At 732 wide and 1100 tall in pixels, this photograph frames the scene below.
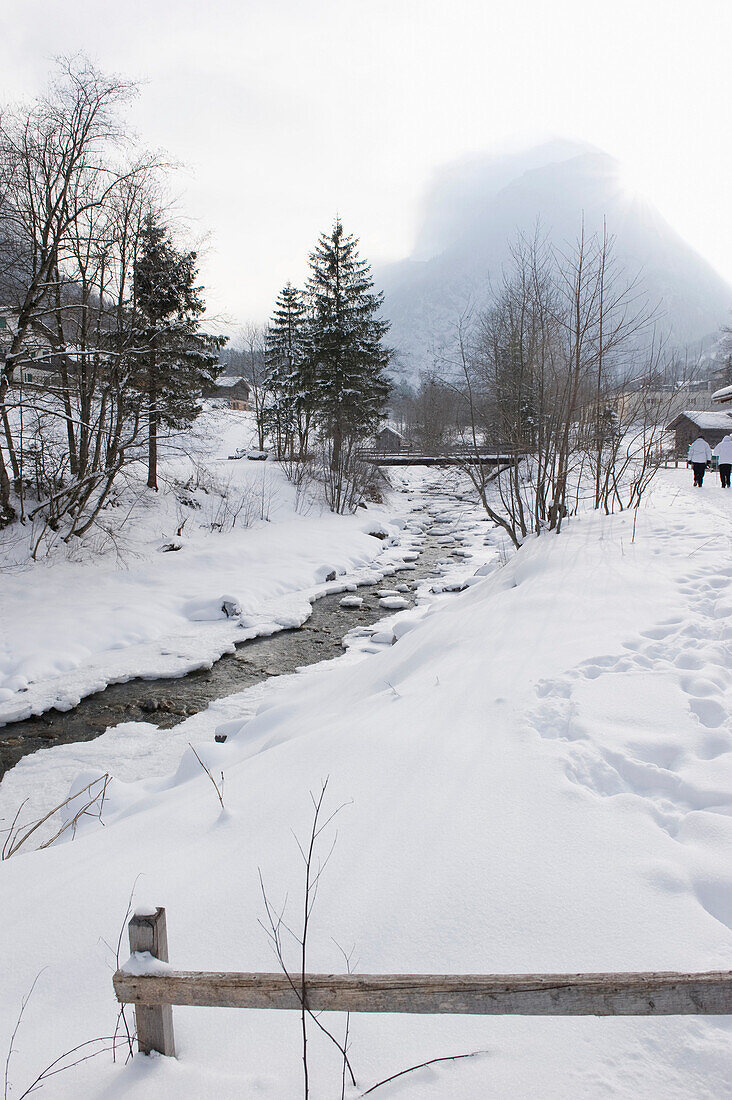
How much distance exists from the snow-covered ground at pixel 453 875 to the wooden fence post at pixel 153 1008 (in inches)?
2.3

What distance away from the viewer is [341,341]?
22594 millimetres

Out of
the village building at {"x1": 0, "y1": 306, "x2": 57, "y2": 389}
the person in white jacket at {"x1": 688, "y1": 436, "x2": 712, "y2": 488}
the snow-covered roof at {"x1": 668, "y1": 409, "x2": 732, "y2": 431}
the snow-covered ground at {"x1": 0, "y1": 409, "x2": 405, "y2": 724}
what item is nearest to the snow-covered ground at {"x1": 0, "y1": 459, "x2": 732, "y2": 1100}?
the snow-covered ground at {"x1": 0, "y1": 409, "x2": 405, "y2": 724}

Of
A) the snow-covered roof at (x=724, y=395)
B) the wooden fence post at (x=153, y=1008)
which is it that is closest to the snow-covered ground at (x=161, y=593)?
the wooden fence post at (x=153, y=1008)

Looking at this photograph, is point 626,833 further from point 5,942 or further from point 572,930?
point 5,942

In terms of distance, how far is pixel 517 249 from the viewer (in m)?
8.93

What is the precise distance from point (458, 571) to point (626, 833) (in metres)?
10.6

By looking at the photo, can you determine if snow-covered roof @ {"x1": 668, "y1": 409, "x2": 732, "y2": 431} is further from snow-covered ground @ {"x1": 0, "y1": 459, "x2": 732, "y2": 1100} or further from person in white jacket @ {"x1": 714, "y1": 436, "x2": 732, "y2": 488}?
snow-covered ground @ {"x1": 0, "y1": 459, "x2": 732, "y2": 1100}

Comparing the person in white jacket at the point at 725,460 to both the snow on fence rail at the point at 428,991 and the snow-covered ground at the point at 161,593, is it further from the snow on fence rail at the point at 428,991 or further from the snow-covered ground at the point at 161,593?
the snow on fence rail at the point at 428,991

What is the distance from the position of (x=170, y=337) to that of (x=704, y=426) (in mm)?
26669

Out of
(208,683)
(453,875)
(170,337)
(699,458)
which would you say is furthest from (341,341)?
(453,875)

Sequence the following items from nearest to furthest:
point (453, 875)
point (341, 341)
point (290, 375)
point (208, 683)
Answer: point (453, 875) → point (208, 683) → point (341, 341) → point (290, 375)

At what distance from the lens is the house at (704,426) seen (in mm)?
28734

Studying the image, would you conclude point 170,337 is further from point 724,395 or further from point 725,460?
point 724,395

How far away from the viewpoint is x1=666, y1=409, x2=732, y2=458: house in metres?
28.7
